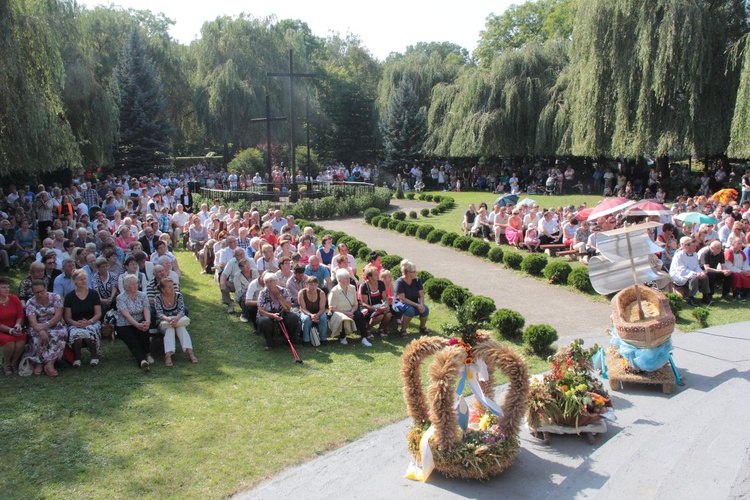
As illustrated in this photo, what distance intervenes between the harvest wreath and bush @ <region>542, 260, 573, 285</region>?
7.92 meters

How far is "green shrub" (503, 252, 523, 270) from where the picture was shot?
49.5 feet

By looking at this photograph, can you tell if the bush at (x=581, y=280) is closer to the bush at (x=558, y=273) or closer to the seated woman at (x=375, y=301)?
the bush at (x=558, y=273)

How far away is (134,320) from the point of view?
8.58 meters

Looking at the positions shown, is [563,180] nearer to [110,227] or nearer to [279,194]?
[279,194]

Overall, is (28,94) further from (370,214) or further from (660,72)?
(660,72)

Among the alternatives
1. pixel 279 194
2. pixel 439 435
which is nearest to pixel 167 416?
pixel 439 435

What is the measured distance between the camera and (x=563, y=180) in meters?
30.7

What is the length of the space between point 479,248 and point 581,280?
402cm

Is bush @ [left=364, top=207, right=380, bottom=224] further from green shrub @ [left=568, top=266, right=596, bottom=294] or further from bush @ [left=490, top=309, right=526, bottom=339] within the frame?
bush @ [left=490, top=309, right=526, bottom=339]

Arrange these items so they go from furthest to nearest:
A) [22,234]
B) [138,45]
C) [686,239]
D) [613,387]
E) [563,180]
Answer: [138,45] < [563,180] < [22,234] < [686,239] < [613,387]

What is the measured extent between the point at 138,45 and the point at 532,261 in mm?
27098

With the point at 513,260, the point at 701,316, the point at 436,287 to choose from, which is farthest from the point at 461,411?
the point at 513,260

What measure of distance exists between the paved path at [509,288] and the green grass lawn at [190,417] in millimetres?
2349

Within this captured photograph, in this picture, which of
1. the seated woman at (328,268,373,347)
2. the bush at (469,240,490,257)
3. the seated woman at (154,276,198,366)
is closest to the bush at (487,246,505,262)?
the bush at (469,240,490,257)
